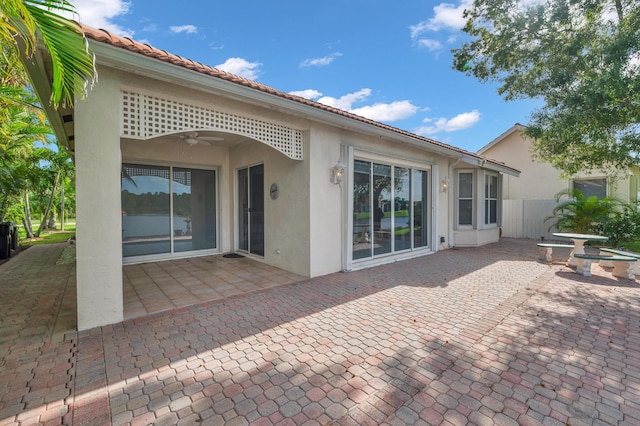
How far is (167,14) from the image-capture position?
746 centimetres

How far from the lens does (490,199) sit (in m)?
12.5

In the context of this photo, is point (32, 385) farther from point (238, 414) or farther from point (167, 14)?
point (167, 14)

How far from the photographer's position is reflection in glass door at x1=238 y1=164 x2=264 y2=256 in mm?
Answer: 8305

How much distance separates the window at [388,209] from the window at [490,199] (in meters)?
3.96

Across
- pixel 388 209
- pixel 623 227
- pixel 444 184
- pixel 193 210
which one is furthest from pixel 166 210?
pixel 623 227

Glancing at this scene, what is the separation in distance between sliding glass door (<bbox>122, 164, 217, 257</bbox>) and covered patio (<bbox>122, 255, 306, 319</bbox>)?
70cm

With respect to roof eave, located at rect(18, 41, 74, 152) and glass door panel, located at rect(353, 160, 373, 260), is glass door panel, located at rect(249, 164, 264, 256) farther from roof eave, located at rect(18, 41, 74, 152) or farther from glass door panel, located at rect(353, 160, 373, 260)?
roof eave, located at rect(18, 41, 74, 152)

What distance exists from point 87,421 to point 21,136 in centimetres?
1190

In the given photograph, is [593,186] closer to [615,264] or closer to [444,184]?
[444,184]

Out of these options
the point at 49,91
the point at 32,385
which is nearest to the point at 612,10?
A: the point at 49,91

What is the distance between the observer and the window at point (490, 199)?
1218cm

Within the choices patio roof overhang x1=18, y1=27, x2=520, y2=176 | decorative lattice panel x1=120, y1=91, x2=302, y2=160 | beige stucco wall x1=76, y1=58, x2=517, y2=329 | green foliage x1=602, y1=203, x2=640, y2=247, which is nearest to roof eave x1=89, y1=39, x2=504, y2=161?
patio roof overhang x1=18, y1=27, x2=520, y2=176

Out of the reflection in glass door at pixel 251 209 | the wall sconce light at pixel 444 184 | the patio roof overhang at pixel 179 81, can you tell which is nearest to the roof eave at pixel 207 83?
the patio roof overhang at pixel 179 81

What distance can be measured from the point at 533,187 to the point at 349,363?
17.2m
